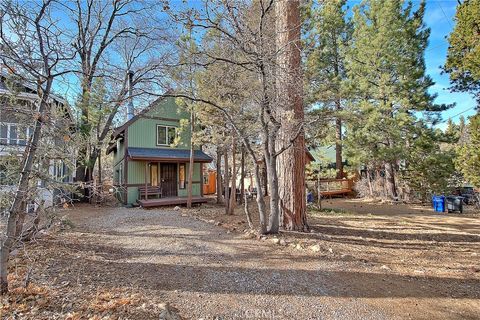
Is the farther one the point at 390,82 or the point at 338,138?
the point at 338,138

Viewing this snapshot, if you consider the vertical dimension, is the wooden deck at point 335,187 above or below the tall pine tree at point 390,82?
below

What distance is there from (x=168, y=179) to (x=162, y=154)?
1662 mm

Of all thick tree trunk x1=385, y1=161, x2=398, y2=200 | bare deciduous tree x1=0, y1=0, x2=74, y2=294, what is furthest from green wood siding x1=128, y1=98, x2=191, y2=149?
thick tree trunk x1=385, y1=161, x2=398, y2=200

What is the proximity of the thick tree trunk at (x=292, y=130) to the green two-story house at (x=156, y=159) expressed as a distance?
24.5ft

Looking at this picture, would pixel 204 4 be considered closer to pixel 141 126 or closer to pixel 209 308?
pixel 209 308

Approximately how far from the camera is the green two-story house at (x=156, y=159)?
1315 cm

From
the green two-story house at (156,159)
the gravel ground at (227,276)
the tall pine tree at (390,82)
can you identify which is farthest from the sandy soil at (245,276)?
the tall pine tree at (390,82)

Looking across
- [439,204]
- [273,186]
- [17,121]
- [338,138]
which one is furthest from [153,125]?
[439,204]

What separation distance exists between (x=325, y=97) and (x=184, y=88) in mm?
5210

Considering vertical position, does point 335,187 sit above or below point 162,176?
below

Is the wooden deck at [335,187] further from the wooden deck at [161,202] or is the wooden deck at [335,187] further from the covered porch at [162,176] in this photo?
the wooden deck at [161,202]

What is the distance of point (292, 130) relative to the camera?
6012 millimetres

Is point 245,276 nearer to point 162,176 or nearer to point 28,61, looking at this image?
point 28,61

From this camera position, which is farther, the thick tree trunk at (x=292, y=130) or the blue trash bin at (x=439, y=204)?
the blue trash bin at (x=439, y=204)
